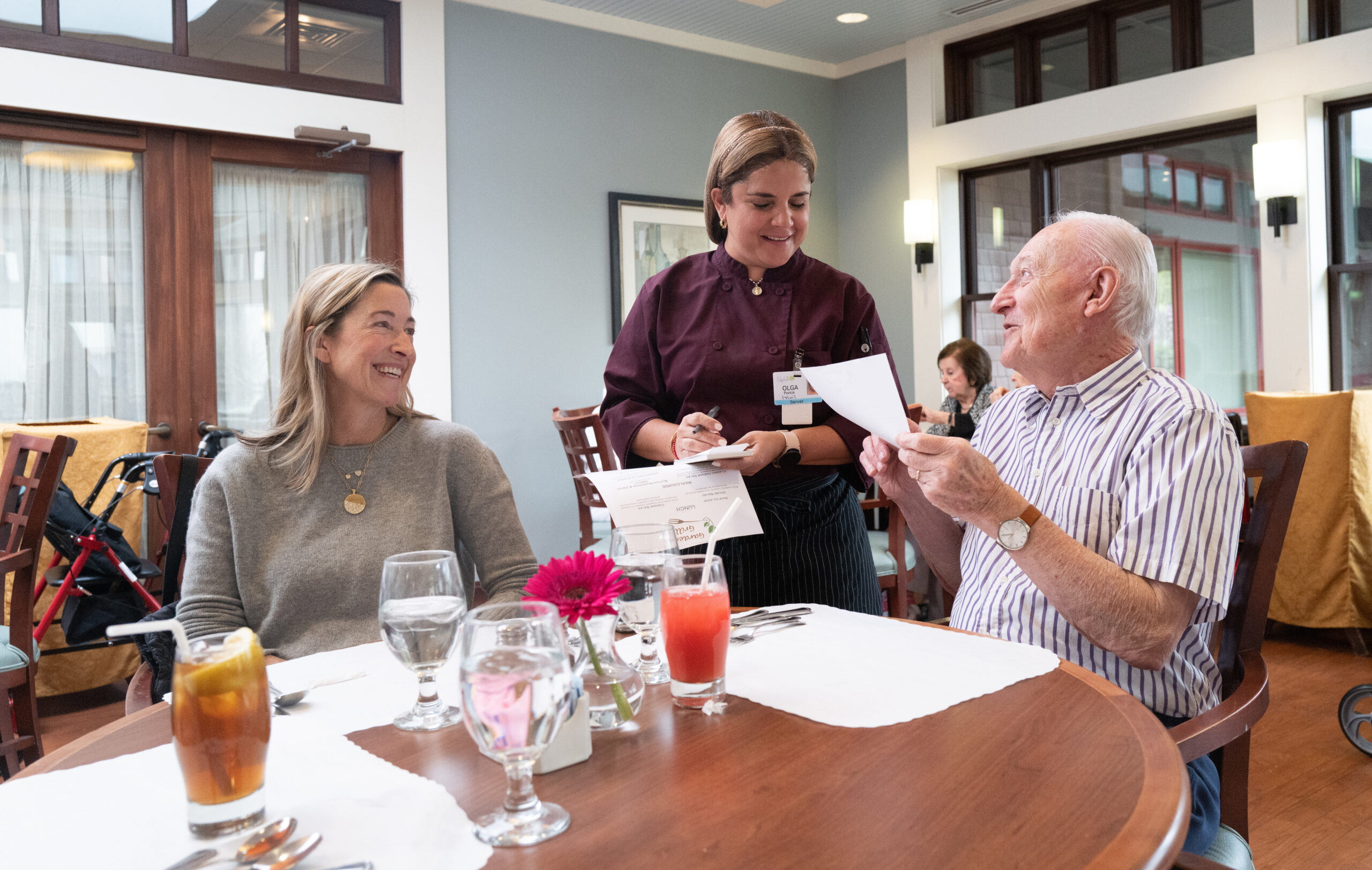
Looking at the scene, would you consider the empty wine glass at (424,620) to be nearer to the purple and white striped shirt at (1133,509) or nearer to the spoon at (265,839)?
the spoon at (265,839)

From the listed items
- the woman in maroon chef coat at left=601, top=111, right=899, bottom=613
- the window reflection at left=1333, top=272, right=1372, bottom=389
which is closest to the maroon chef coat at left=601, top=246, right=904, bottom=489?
the woman in maroon chef coat at left=601, top=111, right=899, bottom=613

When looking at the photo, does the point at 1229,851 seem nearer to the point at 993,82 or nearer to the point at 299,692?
the point at 299,692

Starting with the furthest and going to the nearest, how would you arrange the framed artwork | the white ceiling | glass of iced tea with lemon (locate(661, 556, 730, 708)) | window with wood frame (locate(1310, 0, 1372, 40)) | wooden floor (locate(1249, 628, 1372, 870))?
the framed artwork < the white ceiling < window with wood frame (locate(1310, 0, 1372, 40)) < wooden floor (locate(1249, 628, 1372, 870)) < glass of iced tea with lemon (locate(661, 556, 730, 708))

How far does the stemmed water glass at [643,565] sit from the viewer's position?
103cm

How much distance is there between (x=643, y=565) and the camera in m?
1.03

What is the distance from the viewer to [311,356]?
1.69 metres

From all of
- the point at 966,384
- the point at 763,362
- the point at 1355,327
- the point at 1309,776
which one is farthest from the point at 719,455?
the point at 1355,327

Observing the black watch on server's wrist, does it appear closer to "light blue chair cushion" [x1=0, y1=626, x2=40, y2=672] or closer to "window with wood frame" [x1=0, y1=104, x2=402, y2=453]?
"light blue chair cushion" [x1=0, y1=626, x2=40, y2=672]

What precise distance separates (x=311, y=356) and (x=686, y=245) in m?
4.30

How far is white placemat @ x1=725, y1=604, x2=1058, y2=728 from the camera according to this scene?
0.99 meters

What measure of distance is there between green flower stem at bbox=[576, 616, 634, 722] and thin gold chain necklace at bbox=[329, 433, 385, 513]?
2.53 ft

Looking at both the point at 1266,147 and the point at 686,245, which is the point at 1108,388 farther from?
the point at 686,245

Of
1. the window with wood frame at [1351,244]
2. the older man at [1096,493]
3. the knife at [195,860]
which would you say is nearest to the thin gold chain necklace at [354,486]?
the older man at [1096,493]

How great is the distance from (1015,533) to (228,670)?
3.07ft
